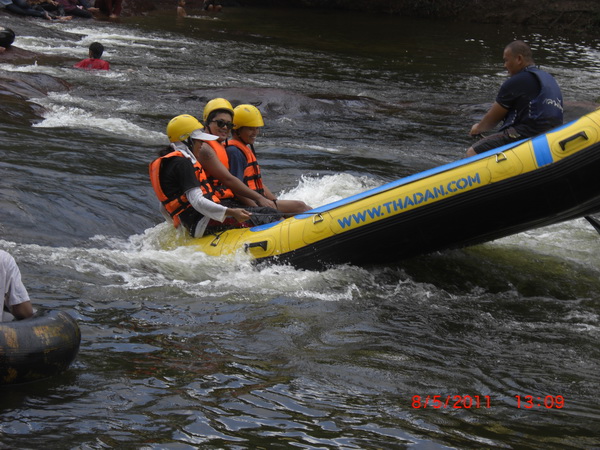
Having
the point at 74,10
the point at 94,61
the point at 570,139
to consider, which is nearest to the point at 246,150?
the point at 570,139

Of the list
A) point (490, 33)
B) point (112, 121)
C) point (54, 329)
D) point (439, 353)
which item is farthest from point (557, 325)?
point (490, 33)

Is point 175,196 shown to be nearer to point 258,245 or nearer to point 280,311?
point 258,245

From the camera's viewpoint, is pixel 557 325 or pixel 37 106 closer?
pixel 557 325

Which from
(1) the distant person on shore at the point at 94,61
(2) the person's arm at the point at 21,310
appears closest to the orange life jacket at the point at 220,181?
(2) the person's arm at the point at 21,310

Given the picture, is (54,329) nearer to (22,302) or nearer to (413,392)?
(22,302)

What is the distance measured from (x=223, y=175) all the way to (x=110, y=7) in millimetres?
20311

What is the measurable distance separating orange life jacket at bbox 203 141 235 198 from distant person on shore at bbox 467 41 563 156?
84.1 inches

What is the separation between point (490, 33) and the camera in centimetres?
2631

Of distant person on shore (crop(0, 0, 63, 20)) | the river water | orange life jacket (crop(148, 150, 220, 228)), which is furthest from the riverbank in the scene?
orange life jacket (crop(148, 150, 220, 228))

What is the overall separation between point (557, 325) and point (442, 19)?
26.9 meters

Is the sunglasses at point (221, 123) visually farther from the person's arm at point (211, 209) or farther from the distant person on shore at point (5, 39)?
the distant person on shore at point (5, 39)

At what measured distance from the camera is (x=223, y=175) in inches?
258

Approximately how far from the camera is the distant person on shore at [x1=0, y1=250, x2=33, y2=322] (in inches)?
161

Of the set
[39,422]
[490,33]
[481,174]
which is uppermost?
[490,33]
